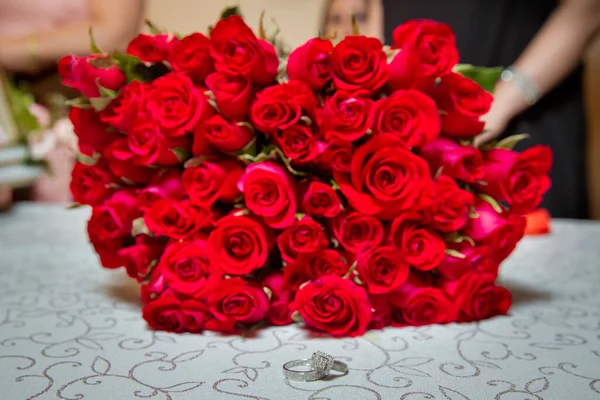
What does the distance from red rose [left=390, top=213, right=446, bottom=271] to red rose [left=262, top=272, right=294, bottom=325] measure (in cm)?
12

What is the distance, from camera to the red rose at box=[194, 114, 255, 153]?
51 cm

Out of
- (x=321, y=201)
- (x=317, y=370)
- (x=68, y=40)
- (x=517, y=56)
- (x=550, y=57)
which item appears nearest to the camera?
(x=317, y=370)

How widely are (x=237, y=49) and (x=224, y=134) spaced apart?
8 centimetres

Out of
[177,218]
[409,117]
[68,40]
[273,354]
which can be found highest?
[68,40]

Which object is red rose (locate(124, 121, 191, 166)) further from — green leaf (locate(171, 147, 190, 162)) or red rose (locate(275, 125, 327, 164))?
red rose (locate(275, 125, 327, 164))

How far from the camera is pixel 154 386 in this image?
0.42m

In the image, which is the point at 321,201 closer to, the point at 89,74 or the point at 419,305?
the point at 419,305

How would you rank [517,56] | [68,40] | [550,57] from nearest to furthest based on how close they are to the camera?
[550,57], [517,56], [68,40]

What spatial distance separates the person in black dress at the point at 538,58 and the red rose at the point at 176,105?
3.28 ft

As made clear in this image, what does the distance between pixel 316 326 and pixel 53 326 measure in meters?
0.28

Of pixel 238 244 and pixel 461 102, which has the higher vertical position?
pixel 461 102

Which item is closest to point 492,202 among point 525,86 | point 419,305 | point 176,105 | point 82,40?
point 419,305

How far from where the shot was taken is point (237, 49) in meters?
0.52

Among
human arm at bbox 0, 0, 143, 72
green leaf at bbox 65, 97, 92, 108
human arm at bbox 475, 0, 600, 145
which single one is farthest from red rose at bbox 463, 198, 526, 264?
human arm at bbox 0, 0, 143, 72
